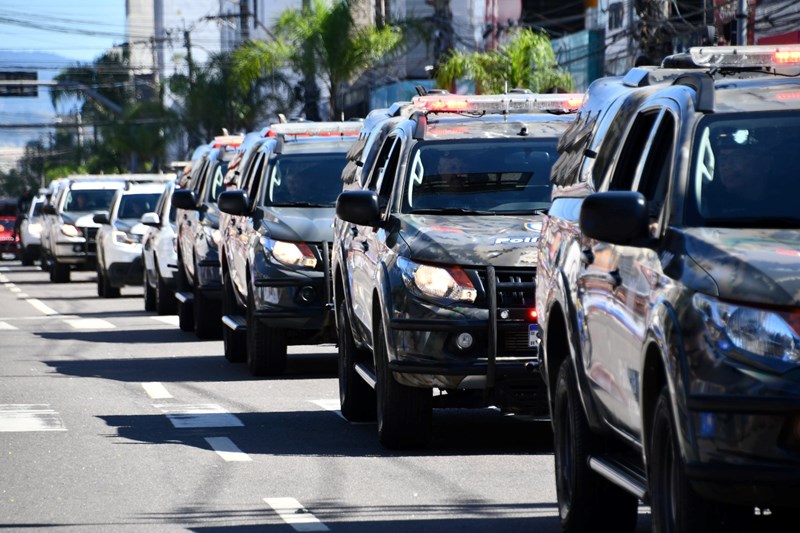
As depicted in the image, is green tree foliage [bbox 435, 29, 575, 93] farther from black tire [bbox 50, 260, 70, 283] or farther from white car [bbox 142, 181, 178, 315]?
white car [bbox 142, 181, 178, 315]

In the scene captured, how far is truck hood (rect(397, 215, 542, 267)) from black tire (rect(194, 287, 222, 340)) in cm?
1008

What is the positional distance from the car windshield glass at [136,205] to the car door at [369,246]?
1955 centimetres

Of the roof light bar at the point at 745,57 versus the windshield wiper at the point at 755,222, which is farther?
the roof light bar at the point at 745,57

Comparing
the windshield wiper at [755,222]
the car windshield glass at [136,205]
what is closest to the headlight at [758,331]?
the windshield wiper at [755,222]

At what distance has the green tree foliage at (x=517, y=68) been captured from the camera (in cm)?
3784

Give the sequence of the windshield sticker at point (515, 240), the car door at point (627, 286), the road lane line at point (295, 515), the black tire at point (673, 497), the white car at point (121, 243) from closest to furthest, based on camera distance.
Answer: the black tire at point (673, 497)
the car door at point (627, 286)
the road lane line at point (295, 515)
the windshield sticker at point (515, 240)
the white car at point (121, 243)

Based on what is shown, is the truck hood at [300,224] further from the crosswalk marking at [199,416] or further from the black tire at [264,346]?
the crosswalk marking at [199,416]

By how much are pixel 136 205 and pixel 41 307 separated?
136 inches

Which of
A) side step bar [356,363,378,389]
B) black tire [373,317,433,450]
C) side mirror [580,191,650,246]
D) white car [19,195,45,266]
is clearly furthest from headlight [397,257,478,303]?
white car [19,195,45,266]

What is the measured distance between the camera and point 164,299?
2656cm

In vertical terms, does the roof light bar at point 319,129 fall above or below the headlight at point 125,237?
above

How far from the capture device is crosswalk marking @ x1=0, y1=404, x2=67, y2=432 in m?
12.9

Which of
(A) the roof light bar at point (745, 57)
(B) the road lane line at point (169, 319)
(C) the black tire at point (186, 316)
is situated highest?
(A) the roof light bar at point (745, 57)

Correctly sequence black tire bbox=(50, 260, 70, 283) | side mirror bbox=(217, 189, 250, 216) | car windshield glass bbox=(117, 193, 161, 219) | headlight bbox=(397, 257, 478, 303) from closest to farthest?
headlight bbox=(397, 257, 478, 303) → side mirror bbox=(217, 189, 250, 216) → car windshield glass bbox=(117, 193, 161, 219) → black tire bbox=(50, 260, 70, 283)
